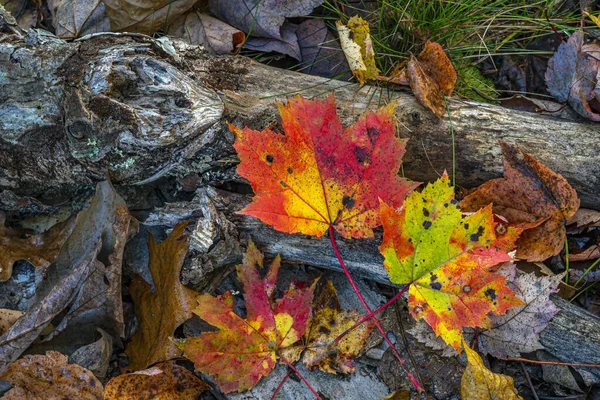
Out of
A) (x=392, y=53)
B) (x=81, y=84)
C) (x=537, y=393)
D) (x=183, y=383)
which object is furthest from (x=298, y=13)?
(x=537, y=393)

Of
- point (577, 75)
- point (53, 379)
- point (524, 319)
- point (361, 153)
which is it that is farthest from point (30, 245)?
point (577, 75)

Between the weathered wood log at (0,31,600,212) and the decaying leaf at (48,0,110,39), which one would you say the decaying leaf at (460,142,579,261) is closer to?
the weathered wood log at (0,31,600,212)

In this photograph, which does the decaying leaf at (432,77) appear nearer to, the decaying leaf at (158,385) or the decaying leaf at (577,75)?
the decaying leaf at (577,75)

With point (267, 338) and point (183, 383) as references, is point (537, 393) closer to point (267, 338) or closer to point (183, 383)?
point (267, 338)

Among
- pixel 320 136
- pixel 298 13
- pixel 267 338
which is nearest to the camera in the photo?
pixel 320 136

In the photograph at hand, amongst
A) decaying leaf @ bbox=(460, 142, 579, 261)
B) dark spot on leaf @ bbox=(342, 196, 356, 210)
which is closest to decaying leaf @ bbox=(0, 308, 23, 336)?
dark spot on leaf @ bbox=(342, 196, 356, 210)

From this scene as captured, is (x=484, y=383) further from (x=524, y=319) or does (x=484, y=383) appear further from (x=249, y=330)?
(x=249, y=330)
